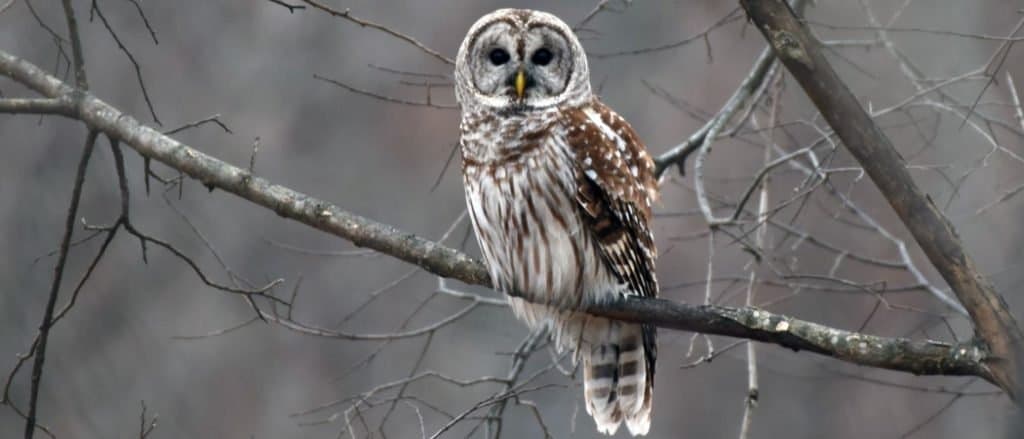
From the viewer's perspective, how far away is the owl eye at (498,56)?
190 inches

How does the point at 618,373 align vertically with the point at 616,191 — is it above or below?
below

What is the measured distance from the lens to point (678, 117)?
1209cm

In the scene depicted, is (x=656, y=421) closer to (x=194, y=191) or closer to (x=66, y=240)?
(x=194, y=191)

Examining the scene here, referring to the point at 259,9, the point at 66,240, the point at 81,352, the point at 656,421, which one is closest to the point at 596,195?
the point at 66,240

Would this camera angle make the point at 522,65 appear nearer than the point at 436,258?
No

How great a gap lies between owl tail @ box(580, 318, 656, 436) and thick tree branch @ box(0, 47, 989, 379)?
35cm

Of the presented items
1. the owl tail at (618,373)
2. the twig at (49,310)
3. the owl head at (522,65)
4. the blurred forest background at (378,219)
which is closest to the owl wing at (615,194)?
the owl head at (522,65)

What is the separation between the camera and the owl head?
4719 millimetres

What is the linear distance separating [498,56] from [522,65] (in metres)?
0.13

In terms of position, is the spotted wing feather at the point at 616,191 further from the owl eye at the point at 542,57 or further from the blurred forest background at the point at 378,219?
the blurred forest background at the point at 378,219

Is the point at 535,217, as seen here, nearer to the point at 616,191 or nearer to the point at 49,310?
the point at 616,191

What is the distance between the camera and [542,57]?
15.8 ft

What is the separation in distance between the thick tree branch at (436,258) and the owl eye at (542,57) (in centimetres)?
85

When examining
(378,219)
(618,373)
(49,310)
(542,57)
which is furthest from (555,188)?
(378,219)
